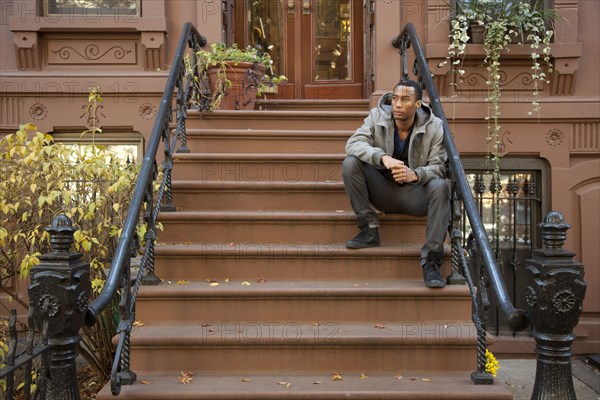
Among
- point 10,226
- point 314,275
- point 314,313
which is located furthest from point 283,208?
point 10,226

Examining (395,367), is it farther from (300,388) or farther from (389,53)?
(389,53)

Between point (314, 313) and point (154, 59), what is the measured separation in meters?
4.05

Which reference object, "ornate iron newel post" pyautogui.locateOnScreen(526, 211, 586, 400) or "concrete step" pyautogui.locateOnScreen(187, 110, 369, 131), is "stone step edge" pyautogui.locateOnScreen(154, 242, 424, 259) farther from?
"concrete step" pyautogui.locateOnScreen(187, 110, 369, 131)

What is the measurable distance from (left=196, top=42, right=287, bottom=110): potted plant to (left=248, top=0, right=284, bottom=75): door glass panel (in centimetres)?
138

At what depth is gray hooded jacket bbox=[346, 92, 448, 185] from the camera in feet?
15.0

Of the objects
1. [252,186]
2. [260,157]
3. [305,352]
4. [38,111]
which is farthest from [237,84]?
[305,352]

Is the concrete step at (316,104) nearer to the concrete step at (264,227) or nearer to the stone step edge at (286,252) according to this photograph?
the concrete step at (264,227)

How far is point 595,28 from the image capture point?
23.0 feet

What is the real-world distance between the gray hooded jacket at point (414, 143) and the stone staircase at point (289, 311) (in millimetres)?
558

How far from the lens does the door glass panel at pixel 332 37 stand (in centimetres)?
813

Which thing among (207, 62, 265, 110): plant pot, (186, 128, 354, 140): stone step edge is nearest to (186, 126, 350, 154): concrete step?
(186, 128, 354, 140): stone step edge

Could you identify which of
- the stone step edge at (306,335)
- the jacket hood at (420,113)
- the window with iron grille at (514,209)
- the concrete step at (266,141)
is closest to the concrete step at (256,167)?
the concrete step at (266,141)

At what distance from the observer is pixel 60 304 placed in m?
2.95

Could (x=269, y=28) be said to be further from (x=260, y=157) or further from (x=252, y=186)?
(x=252, y=186)
